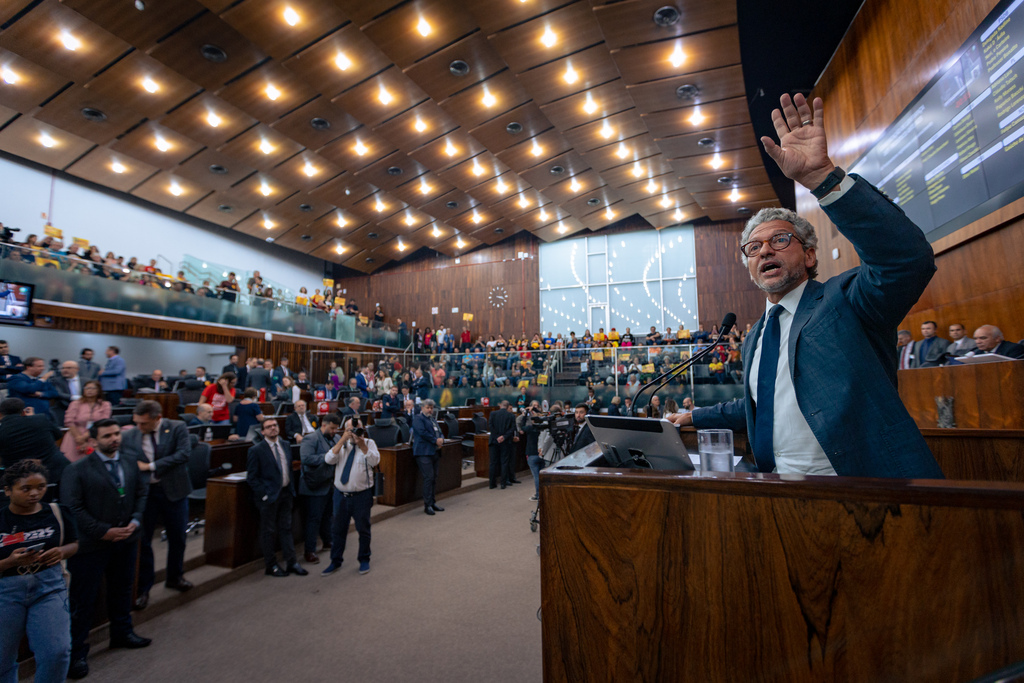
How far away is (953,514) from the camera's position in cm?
71

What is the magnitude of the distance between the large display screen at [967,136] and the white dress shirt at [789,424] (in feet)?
12.0

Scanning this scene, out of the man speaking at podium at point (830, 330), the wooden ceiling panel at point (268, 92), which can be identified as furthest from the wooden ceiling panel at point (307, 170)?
the man speaking at podium at point (830, 330)

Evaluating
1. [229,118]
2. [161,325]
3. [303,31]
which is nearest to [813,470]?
[303,31]

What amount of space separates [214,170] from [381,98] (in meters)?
5.41

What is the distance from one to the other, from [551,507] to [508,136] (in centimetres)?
1227

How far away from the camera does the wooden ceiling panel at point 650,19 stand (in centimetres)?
754

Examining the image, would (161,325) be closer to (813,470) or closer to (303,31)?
(303,31)

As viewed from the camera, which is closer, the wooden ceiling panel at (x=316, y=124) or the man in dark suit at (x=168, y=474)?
the man in dark suit at (x=168, y=474)

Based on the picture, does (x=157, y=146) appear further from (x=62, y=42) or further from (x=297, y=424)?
(x=297, y=424)

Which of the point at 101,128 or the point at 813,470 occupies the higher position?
the point at 101,128

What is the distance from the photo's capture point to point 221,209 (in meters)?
14.6

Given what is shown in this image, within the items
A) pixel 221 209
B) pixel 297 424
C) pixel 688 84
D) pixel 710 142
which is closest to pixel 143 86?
pixel 221 209

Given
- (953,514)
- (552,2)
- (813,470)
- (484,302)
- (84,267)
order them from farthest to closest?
1. (484,302)
2. (84,267)
3. (552,2)
4. (813,470)
5. (953,514)

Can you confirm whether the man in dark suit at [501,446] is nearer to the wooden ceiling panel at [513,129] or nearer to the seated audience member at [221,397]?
the seated audience member at [221,397]
